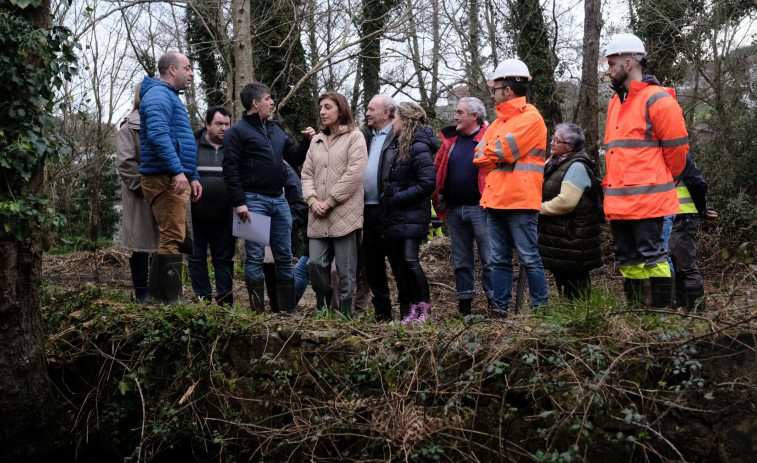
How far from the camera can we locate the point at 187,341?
15.6 ft

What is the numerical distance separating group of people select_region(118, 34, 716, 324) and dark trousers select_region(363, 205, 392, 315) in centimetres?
1

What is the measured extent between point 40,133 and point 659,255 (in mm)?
4083

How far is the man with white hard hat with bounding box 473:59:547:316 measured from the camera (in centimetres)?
538

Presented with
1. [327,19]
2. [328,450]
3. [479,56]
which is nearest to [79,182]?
[327,19]

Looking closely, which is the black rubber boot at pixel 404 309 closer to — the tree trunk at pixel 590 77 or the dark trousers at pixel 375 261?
the dark trousers at pixel 375 261

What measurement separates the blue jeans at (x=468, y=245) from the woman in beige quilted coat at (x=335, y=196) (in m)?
0.88

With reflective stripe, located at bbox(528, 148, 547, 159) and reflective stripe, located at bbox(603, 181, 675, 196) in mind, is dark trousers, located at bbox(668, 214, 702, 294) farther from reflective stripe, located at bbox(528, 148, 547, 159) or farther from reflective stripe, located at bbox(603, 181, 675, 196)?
reflective stripe, located at bbox(528, 148, 547, 159)

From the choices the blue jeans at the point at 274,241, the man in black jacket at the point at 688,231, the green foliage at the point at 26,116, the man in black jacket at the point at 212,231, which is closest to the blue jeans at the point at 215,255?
the man in black jacket at the point at 212,231

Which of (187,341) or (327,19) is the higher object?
(327,19)

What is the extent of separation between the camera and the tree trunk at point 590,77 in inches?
476

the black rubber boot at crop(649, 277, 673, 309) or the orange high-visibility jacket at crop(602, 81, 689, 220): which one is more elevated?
the orange high-visibility jacket at crop(602, 81, 689, 220)

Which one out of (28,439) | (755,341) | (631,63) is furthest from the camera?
(631,63)

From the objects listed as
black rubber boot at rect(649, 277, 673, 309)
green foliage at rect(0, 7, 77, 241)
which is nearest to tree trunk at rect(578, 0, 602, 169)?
black rubber boot at rect(649, 277, 673, 309)

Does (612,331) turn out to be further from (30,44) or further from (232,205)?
(30,44)
